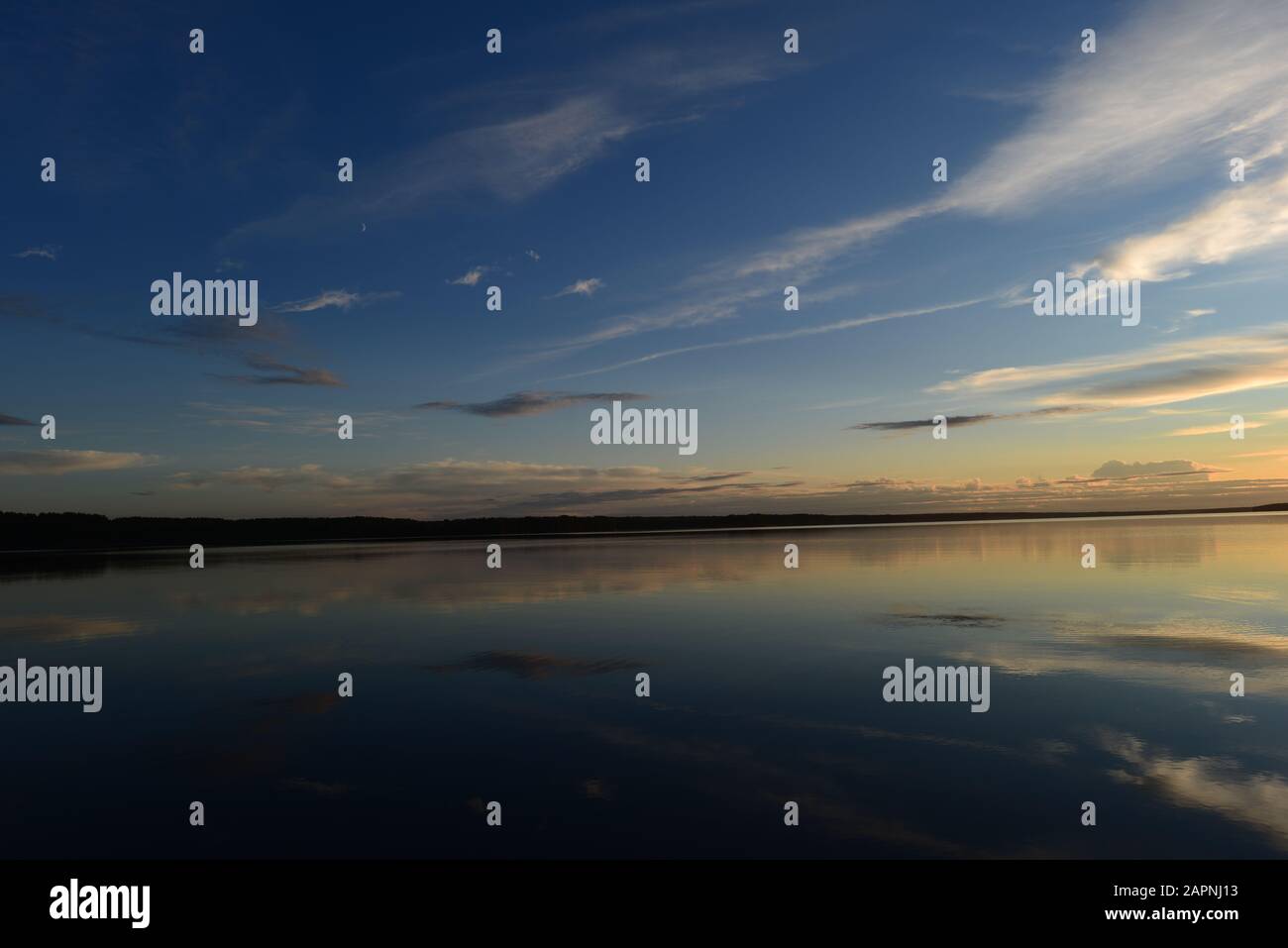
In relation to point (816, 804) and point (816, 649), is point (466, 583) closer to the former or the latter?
point (816, 649)

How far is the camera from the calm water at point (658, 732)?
29.4 feet

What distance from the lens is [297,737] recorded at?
12.8 metres

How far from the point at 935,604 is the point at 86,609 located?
30832 mm

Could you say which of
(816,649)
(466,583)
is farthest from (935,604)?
(466,583)

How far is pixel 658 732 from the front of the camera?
1272cm

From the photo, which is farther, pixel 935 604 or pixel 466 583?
pixel 466 583

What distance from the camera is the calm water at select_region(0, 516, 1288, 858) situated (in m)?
8.97

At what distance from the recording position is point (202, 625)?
79.7ft
